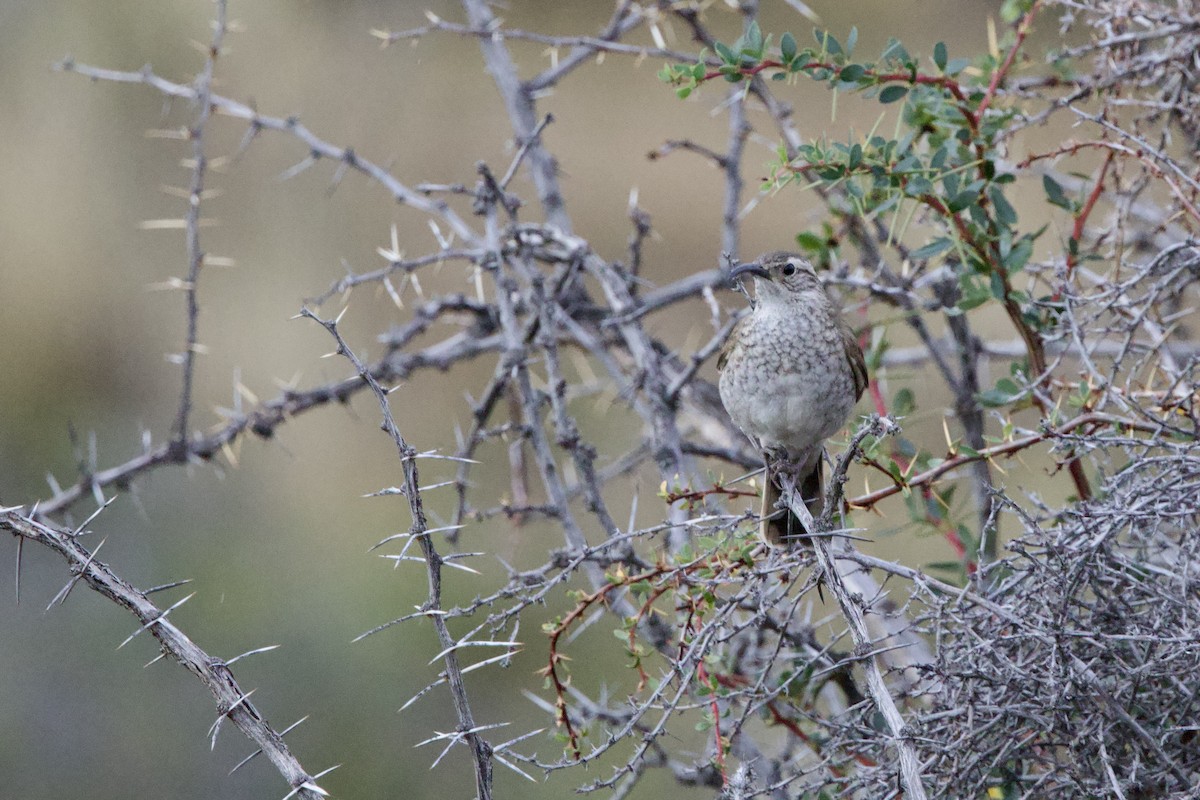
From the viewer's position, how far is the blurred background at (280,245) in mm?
7770

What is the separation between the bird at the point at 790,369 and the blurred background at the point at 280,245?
12.4ft

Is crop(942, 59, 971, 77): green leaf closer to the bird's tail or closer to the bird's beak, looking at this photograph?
the bird's beak

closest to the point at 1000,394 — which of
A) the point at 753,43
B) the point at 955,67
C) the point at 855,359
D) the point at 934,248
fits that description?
the point at 934,248

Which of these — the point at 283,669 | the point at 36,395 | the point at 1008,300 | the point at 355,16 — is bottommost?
the point at 283,669

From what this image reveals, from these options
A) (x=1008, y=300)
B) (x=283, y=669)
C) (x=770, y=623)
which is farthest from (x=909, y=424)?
(x=283, y=669)

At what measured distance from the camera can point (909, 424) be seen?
3.77 meters

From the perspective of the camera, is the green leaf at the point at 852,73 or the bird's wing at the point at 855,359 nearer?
the green leaf at the point at 852,73

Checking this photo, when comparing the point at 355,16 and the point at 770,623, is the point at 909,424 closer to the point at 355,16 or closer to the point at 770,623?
the point at 770,623

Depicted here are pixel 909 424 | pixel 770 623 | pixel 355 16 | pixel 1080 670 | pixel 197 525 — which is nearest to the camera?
pixel 1080 670

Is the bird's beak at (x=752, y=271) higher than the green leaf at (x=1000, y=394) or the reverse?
higher

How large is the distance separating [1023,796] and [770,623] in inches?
27.7

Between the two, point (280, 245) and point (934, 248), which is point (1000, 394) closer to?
point (934, 248)

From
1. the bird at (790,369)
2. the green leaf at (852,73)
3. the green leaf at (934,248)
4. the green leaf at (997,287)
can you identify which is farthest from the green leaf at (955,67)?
the bird at (790,369)

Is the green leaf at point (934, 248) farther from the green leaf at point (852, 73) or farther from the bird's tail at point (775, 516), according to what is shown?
the bird's tail at point (775, 516)
